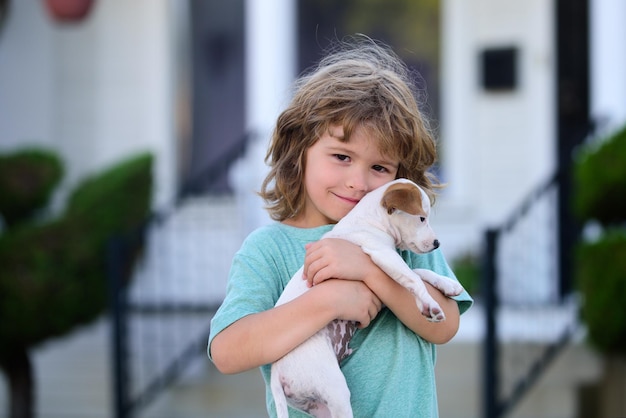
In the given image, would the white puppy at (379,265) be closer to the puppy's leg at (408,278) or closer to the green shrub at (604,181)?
the puppy's leg at (408,278)

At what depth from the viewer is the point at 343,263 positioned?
181 cm

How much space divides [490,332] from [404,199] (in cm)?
352

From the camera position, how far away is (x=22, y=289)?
5324 mm

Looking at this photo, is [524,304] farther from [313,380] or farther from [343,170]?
[313,380]

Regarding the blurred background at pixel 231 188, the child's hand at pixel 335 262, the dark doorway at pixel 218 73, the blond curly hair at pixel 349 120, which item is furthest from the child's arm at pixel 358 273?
the dark doorway at pixel 218 73

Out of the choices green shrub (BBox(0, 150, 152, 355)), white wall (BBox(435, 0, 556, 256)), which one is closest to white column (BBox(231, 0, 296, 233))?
green shrub (BBox(0, 150, 152, 355))

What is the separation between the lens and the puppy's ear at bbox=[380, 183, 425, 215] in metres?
1.83

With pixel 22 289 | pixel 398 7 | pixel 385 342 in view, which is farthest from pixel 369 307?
pixel 398 7

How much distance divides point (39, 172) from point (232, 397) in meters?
1.95

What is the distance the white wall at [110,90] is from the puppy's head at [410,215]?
6127mm

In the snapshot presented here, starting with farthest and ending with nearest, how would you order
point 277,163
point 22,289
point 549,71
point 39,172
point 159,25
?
1. point 159,25
2. point 549,71
3. point 39,172
4. point 22,289
5. point 277,163

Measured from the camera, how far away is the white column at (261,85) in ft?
21.8

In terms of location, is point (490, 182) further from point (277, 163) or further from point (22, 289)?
point (277, 163)

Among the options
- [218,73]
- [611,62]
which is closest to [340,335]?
[611,62]
